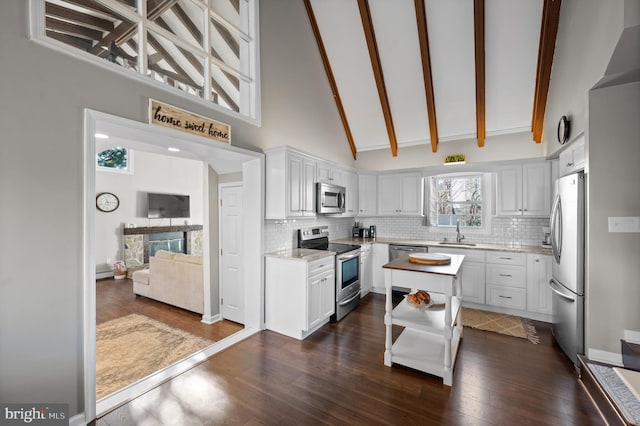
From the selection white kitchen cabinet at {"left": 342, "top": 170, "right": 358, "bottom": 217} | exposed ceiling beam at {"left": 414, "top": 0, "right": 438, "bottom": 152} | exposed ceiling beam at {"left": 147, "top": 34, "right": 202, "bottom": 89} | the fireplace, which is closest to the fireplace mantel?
the fireplace

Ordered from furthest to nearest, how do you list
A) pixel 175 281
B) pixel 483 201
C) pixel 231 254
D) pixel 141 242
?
pixel 141 242 < pixel 483 201 < pixel 175 281 < pixel 231 254

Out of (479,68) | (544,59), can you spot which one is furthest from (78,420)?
(544,59)

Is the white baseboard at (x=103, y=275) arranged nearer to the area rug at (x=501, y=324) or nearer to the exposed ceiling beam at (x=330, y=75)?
the exposed ceiling beam at (x=330, y=75)

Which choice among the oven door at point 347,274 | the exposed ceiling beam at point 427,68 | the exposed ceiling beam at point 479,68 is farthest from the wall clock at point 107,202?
the exposed ceiling beam at point 479,68

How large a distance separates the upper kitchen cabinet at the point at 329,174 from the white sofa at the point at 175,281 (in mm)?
2437

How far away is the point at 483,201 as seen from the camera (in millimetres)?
5238

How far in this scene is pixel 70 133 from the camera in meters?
2.03

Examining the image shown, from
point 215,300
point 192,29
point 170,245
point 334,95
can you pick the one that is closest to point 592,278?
point 215,300

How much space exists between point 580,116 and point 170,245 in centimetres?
921

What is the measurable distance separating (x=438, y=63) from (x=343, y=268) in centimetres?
388

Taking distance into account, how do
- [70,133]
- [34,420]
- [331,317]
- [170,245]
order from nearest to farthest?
1. [34,420]
2. [70,133]
3. [331,317]
4. [170,245]

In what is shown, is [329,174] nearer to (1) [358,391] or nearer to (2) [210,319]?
(2) [210,319]

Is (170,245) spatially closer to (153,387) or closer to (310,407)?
(153,387)

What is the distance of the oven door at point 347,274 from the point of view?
398cm
